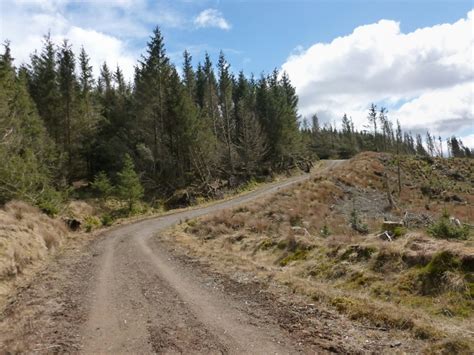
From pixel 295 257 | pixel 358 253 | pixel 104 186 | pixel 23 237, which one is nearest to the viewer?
pixel 358 253

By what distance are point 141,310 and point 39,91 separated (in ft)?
124

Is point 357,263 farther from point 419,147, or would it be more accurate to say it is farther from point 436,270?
point 419,147

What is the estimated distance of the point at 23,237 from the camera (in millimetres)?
15375

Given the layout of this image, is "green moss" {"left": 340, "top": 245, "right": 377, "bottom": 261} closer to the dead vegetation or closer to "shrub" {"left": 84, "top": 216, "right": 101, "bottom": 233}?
the dead vegetation

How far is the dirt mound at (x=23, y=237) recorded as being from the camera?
1233 centimetres

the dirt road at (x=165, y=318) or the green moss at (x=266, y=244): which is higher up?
the green moss at (x=266, y=244)

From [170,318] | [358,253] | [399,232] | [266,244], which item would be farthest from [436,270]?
[266,244]

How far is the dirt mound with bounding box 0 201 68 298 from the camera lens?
12.3 metres

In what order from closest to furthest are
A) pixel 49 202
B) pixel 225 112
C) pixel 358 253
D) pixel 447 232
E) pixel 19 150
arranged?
pixel 358 253 → pixel 447 232 → pixel 49 202 → pixel 19 150 → pixel 225 112

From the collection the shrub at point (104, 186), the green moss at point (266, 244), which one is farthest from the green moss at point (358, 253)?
the shrub at point (104, 186)

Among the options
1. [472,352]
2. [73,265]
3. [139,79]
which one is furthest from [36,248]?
[139,79]

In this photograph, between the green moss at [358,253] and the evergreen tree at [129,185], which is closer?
the green moss at [358,253]

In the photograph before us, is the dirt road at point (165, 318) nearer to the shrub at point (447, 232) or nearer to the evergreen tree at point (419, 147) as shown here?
the shrub at point (447, 232)

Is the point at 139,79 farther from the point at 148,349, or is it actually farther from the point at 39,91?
the point at 148,349
